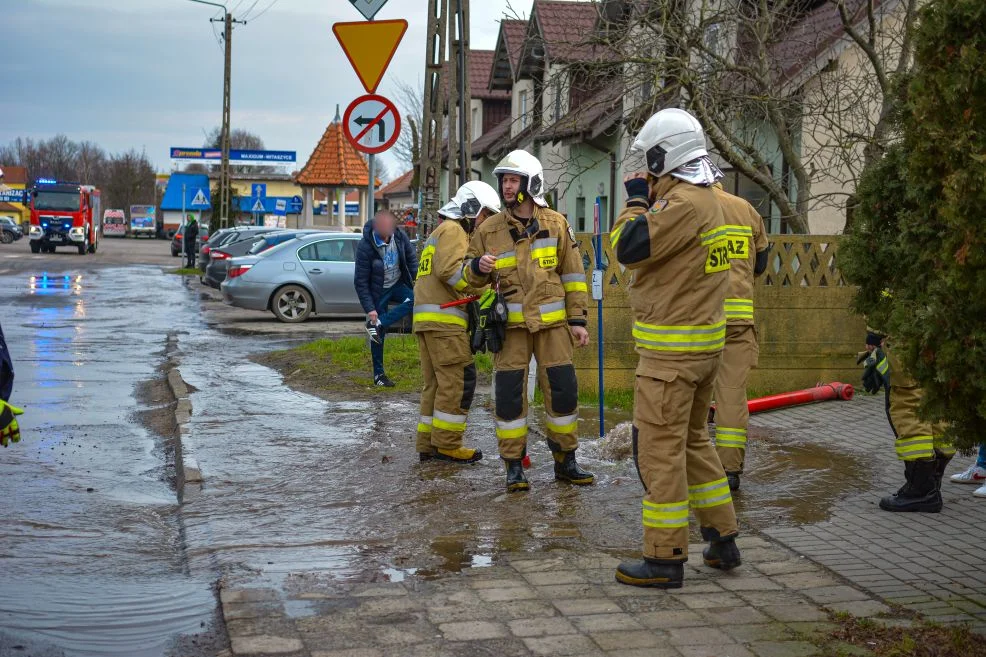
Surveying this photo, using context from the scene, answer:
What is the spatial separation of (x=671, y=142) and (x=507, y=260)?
6.89 ft

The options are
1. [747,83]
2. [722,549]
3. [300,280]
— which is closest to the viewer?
[722,549]

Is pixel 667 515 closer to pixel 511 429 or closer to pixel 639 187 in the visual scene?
pixel 639 187

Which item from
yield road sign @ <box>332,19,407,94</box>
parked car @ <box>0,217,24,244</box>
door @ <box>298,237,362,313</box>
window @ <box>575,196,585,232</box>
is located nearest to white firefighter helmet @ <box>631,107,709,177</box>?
yield road sign @ <box>332,19,407,94</box>

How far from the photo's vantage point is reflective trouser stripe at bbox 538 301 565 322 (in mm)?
7086

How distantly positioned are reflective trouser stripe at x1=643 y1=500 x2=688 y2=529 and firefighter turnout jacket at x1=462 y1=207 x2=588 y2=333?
2.07m

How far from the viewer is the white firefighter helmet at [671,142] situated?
5258 mm

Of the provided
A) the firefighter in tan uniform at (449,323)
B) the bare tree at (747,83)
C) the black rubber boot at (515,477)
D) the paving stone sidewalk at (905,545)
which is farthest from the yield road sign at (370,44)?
the paving stone sidewalk at (905,545)

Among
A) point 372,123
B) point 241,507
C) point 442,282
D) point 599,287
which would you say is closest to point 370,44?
point 372,123

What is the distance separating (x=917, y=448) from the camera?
658 cm

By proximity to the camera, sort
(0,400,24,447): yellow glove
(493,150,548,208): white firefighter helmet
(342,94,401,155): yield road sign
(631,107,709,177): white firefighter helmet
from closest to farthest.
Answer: (0,400,24,447): yellow glove → (631,107,709,177): white firefighter helmet → (493,150,548,208): white firefighter helmet → (342,94,401,155): yield road sign

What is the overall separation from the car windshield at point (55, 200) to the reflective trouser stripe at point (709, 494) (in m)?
51.6

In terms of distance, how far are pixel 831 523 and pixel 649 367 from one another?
1.83 m

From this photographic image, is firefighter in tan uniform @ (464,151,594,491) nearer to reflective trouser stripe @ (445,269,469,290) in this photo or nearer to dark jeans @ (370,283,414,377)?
reflective trouser stripe @ (445,269,469,290)

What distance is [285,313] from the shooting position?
20531 millimetres
